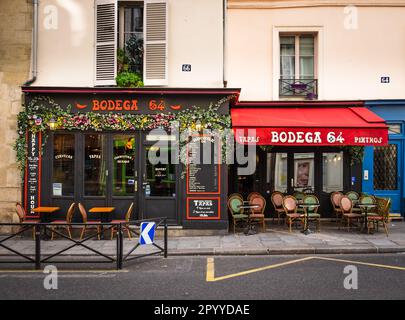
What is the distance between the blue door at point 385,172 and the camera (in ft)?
44.3

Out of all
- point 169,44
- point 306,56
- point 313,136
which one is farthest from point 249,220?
point 306,56

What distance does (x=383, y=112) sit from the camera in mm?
13289

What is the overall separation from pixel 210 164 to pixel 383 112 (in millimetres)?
6094

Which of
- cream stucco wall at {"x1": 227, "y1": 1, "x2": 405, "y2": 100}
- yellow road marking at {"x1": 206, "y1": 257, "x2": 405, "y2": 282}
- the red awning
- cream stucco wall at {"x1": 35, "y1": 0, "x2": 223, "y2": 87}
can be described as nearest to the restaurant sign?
the red awning

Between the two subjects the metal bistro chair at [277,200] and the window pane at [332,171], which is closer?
the metal bistro chair at [277,200]

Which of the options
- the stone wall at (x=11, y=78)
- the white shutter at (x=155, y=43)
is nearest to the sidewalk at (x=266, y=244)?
the stone wall at (x=11, y=78)

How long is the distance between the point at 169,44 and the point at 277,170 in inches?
214

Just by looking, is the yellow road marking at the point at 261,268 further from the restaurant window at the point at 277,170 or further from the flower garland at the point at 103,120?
the restaurant window at the point at 277,170

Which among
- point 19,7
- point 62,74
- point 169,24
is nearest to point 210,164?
point 169,24

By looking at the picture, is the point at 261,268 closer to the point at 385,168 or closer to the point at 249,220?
the point at 249,220

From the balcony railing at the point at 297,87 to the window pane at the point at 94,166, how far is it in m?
5.90

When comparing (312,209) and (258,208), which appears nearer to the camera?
(258,208)

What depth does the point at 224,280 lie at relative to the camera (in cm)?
711

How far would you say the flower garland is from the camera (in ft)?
37.1
